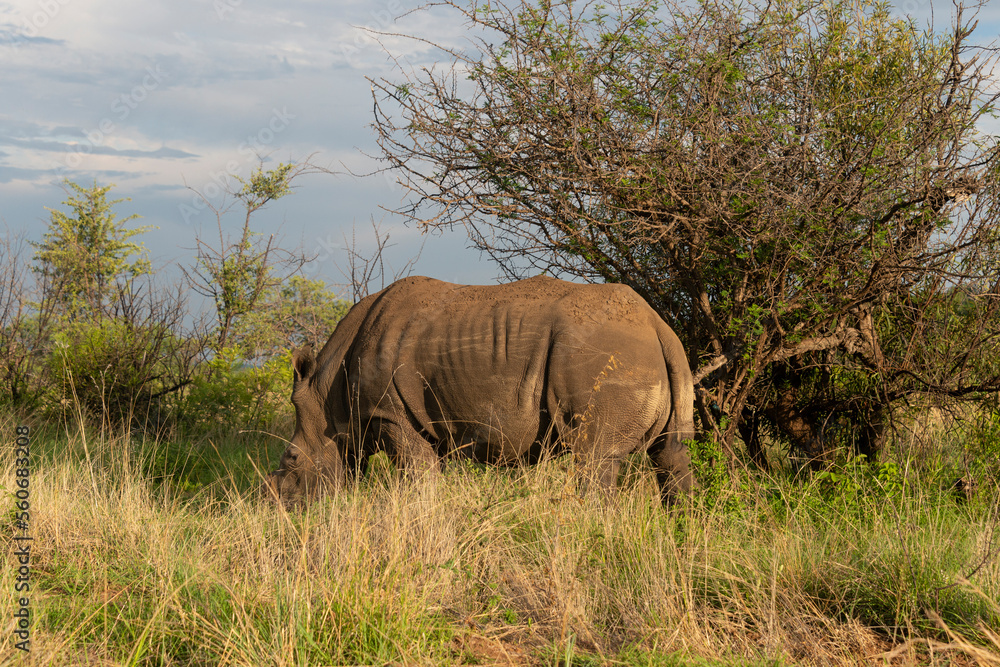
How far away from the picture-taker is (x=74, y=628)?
375cm

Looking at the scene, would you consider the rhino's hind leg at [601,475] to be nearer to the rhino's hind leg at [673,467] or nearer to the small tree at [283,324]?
the rhino's hind leg at [673,467]

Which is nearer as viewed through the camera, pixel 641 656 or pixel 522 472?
pixel 641 656

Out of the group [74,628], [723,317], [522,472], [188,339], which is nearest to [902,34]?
[723,317]

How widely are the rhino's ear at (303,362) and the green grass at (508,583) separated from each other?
3.92 feet

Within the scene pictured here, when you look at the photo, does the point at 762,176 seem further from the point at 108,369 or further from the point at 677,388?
the point at 108,369

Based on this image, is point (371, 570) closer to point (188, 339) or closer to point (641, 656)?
point (641, 656)

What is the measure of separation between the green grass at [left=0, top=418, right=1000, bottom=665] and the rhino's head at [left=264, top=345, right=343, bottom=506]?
61cm

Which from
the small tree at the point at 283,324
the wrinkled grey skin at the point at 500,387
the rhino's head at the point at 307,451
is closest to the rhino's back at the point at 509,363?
the wrinkled grey skin at the point at 500,387

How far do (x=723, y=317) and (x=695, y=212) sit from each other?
1065 mm

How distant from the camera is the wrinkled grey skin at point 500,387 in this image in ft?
17.4

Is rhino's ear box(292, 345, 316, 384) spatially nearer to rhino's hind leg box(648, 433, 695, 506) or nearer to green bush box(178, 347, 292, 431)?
rhino's hind leg box(648, 433, 695, 506)

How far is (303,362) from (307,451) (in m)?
0.71

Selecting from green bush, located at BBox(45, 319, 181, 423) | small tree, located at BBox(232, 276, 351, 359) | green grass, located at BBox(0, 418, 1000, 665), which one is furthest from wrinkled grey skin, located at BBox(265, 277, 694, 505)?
green bush, located at BBox(45, 319, 181, 423)

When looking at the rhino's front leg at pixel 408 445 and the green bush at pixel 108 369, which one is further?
the green bush at pixel 108 369
